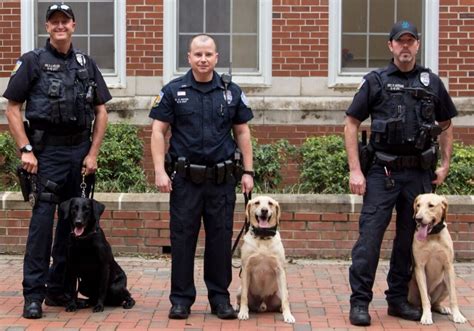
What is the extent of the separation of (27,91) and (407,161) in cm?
296

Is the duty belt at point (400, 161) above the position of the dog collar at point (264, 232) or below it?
above

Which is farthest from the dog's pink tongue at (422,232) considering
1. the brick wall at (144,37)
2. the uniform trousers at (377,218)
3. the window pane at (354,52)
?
the brick wall at (144,37)

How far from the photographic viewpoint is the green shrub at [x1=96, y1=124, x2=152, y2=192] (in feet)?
31.1

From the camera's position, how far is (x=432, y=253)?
638 cm

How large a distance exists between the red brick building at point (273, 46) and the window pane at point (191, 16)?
0.01m

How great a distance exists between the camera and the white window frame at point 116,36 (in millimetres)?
11195

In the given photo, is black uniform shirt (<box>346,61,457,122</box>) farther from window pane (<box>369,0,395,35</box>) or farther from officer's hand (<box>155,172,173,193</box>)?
window pane (<box>369,0,395,35</box>)

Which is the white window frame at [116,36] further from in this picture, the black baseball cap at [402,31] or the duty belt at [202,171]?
the black baseball cap at [402,31]

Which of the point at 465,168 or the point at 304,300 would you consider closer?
the point at 304,300

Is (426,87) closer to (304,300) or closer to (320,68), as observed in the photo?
(304,300)

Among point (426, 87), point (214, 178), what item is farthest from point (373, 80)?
point (214, 178)

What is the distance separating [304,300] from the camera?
721 cm

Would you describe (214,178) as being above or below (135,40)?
below

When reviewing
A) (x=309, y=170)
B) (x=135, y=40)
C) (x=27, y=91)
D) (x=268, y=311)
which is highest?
(x=135, y=40)
